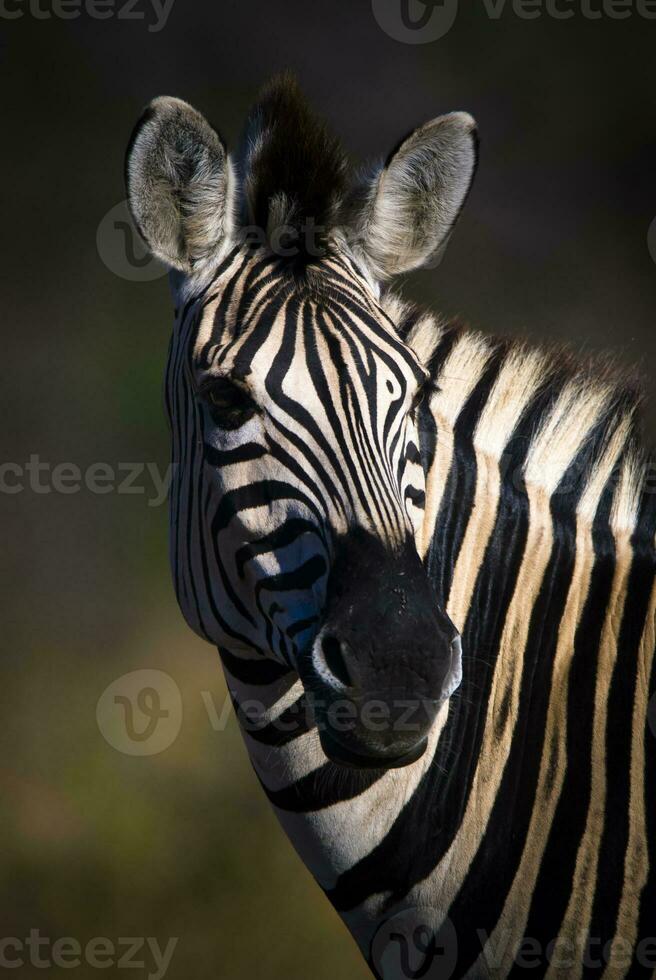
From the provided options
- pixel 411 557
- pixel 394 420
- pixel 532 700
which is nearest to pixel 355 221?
pixel 394 420

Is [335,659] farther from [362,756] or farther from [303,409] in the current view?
[303,409]

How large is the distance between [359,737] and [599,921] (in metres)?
0.91

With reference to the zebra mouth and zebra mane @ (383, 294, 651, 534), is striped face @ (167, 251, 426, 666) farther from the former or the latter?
zebra mane @ (383, 294, 651, 534)

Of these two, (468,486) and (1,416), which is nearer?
(468,486)

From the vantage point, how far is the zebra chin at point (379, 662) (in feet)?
6.51

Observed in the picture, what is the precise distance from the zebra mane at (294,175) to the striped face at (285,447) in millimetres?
134

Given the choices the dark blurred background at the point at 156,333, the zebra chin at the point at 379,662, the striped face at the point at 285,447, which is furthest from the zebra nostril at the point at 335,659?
the dark blurred background at the point at 156,333

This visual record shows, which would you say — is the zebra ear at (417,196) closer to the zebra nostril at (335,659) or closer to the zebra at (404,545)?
the zebra at (404,545)

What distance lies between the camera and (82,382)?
30.3ft

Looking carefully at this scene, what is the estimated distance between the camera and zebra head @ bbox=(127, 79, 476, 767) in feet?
6.70

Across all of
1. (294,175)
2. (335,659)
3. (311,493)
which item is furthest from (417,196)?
(335,659)

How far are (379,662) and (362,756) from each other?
27 centimetres

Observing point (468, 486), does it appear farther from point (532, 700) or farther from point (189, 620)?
point (189, 620)

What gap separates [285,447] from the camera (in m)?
2.26
